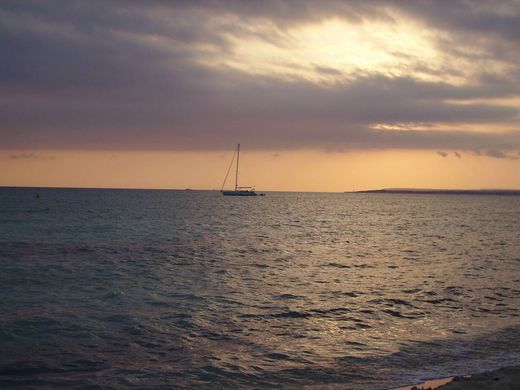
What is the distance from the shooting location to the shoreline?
12039 mm

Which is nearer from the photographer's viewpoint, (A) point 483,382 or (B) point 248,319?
(A) point 483,382

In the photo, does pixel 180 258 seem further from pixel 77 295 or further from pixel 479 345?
pixel 479 345

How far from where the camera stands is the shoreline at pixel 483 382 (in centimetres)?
1204

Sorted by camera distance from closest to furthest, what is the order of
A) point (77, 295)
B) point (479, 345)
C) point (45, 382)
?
point (45, 382)
point (479, 345)
point (77, 295)

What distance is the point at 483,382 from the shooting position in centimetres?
Result: 1238

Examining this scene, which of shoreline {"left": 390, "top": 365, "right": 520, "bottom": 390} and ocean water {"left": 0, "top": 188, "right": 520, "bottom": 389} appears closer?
shoreline {"left": 390, "top": 365, "right": 520, "bottom": 390}

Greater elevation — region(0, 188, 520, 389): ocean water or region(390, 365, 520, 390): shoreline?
region(390, 365, 520, 390): shoreline

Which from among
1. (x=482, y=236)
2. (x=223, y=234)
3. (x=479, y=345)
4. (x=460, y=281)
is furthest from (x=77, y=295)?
(x=482, y=236)

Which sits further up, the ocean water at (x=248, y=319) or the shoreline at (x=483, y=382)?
the shoreline at (x=483, y=382)

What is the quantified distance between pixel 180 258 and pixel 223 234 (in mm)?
25458

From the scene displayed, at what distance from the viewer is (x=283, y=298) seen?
25.5 metres

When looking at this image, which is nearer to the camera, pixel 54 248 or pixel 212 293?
pixel 212 293

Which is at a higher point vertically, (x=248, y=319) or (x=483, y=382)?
(x=483, y=382)

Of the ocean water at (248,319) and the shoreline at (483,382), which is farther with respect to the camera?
the ocean water at (248,319)
